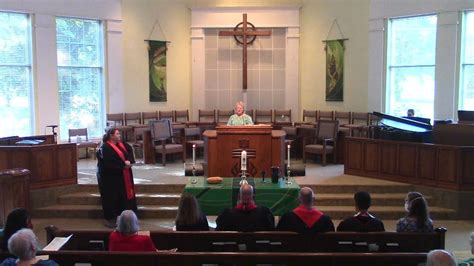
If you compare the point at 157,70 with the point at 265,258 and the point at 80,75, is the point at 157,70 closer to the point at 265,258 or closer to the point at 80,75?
the point at 80,75

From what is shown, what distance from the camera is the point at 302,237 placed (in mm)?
5168

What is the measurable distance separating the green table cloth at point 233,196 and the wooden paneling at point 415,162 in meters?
3.51

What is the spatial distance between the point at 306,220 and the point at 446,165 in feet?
16.1

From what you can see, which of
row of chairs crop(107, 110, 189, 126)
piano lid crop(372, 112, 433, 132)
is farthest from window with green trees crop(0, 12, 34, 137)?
piano lid crop(372, 112, 433, 132)

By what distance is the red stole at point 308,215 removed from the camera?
523 cm

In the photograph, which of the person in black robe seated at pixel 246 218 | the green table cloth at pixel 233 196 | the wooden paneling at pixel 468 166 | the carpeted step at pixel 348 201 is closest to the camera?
the person in black robe seated at pixel 246 218

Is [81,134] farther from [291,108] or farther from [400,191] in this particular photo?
[400,191]

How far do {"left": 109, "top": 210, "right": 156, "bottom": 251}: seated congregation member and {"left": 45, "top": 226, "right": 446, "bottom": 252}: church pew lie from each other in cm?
39

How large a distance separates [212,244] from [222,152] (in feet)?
13.2

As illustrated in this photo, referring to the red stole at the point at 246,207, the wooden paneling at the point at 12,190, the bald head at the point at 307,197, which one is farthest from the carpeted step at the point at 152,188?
the bald head at the point at 307,197

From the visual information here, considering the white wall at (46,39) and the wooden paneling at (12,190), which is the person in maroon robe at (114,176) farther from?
the white wall at (46,39)

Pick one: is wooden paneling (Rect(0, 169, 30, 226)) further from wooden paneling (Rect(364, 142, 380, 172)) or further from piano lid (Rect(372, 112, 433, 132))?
piano lid (Rect(372, 112, 433, 132))

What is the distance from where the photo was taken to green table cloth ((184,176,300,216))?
695cm

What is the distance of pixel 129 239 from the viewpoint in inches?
190
